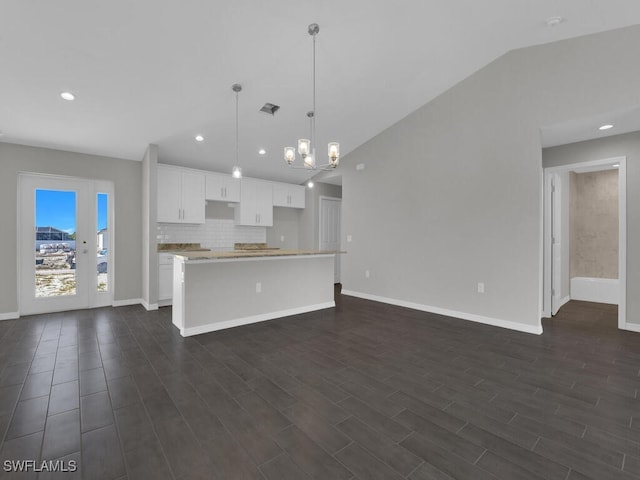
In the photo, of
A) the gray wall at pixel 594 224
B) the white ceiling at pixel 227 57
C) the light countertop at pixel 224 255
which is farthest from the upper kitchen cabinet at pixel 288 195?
the gray wall at pixel 594 224

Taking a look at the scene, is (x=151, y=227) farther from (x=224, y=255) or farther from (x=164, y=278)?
(x=224, y=255)

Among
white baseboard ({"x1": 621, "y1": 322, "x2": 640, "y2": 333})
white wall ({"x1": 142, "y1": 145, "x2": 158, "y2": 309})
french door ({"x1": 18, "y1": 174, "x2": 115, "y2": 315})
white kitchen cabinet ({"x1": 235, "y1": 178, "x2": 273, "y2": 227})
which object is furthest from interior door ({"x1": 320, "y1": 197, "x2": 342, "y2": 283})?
white baseboard ({"x1": 621, "y1": 322, "x2": 640, "y2": 333})

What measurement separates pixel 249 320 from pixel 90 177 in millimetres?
→ 3570

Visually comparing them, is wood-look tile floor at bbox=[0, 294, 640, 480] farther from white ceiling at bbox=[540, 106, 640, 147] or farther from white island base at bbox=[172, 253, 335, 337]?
white ceiling at bbox=[540, 106, 640, 147]

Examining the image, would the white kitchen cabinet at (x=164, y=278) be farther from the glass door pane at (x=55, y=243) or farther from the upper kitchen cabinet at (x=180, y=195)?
the glass door pane at (x=55, y=243)

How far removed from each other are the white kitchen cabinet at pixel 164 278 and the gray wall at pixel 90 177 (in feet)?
2.00

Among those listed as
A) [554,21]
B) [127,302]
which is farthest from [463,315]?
[127,302]

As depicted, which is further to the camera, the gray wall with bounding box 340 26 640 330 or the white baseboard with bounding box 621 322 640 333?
the white baseboard with bounding box 621 322 640 333

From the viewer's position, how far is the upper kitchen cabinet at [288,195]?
6.70m

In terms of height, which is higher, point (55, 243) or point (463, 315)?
point (55, 243)

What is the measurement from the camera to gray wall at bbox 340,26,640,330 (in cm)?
A: 335

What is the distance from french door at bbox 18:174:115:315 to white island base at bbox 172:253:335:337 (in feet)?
6.66

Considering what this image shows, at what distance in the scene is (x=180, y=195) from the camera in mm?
5328

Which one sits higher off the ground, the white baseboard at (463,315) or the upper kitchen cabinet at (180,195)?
the upper kitchen cabinet at (180,195)
